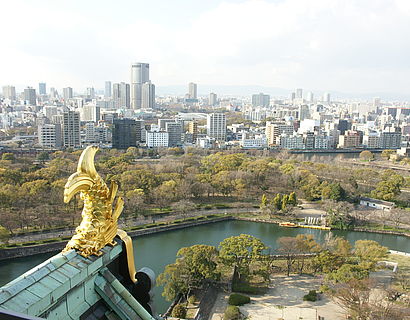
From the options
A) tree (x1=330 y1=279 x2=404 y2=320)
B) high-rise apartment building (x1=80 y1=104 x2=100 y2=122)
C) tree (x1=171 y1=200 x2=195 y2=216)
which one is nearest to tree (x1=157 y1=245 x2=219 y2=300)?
tree (x1=330 y1=279 x2=404 y2=320)

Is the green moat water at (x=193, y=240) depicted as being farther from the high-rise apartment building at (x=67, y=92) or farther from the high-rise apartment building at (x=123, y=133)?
the high-rise apartment building at (x=67, y=92)

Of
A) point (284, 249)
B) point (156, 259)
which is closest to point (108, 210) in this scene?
point (284, 249)

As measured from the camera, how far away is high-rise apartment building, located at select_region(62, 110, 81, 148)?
3816 centimetres

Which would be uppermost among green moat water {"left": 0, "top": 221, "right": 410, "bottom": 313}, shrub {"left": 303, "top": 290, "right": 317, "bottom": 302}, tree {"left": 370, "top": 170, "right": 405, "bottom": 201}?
tree {"left": 370, "top": 170, "right": 405, "bottom": 201}

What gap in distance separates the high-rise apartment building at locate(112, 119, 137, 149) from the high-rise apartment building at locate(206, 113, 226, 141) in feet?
48.6

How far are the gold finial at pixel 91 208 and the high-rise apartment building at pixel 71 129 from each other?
122 ft

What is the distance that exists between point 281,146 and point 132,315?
148 ft

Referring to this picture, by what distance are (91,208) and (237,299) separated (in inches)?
311

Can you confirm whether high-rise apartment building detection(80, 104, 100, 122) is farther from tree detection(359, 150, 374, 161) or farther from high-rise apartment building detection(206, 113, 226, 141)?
tree detection(359, 150, 374, 161)

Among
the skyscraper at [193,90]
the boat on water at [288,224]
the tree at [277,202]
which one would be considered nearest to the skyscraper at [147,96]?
the skyscraper at [193,90]

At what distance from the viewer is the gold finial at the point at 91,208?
9.70ft

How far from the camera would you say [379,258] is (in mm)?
12289

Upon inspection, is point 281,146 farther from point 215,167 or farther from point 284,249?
point 284,249

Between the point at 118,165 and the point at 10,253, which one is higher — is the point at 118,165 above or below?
above
